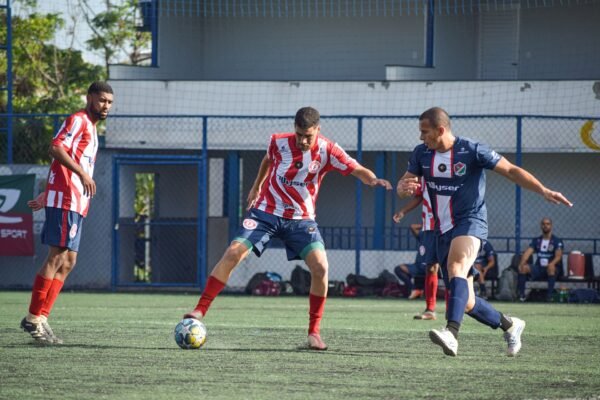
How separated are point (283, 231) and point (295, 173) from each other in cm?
49

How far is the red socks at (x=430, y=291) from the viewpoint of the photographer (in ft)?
43.9

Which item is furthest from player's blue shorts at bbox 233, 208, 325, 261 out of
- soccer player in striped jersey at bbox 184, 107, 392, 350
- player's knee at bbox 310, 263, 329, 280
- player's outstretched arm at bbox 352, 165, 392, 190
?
player's outstretched arm at bbox 352, 165, 392, 190

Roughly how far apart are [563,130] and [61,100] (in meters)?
14.7

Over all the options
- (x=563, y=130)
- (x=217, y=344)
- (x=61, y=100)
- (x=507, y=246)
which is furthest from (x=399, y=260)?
(x=61, y=100)

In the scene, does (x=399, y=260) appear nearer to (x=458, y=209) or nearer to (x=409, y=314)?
(x=409, y=314)

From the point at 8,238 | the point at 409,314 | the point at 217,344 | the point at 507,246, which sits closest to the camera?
the point at 217,344

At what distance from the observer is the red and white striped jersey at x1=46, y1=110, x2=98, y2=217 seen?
905cm

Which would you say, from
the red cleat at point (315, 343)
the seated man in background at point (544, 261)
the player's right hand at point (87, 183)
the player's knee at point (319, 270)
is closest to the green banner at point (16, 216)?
the seated man in background at point (544, 261)

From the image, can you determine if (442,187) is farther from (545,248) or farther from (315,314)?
(545,248)

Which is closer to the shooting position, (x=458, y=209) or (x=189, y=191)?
(x=458, y=209)

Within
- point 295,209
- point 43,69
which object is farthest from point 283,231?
point 43,69

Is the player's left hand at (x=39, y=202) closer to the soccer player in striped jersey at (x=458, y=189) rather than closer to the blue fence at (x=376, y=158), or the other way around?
the soccer player in striped jersey at (x=458, y=189)

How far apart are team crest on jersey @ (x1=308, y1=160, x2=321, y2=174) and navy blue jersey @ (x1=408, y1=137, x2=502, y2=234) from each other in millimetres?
975

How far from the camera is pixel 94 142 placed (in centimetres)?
930
